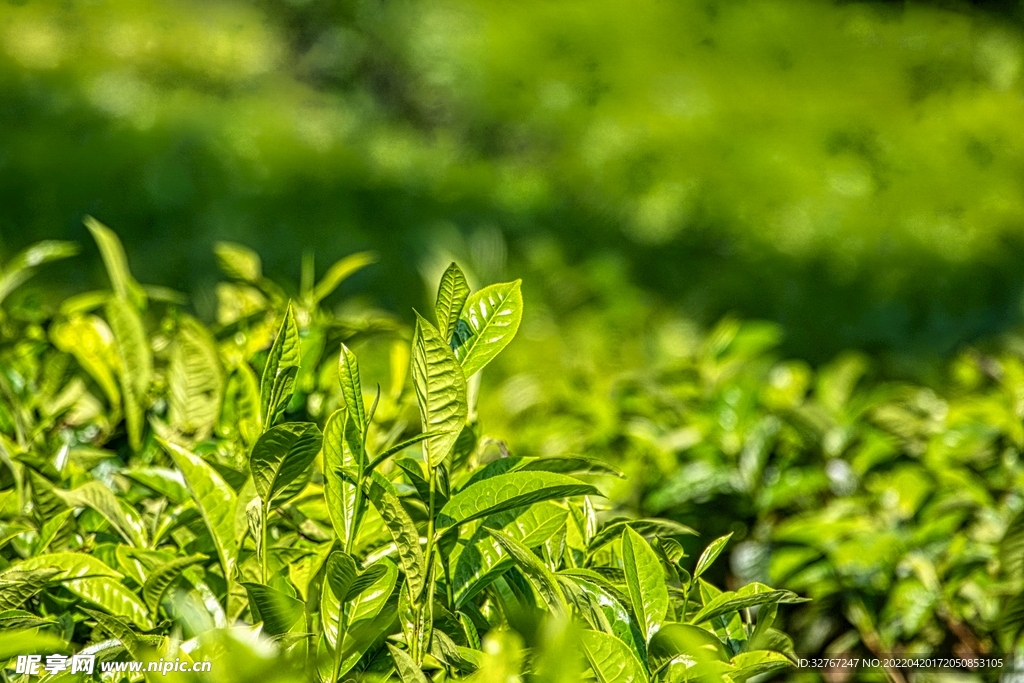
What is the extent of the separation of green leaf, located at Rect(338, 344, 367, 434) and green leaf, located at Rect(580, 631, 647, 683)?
0.26 meters

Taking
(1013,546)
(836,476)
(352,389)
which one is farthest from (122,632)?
(836,476)

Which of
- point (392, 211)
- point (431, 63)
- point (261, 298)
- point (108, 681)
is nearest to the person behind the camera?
point (108, 681)

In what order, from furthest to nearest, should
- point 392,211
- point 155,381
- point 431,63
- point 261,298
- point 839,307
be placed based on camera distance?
1. point 431,63
2. point 392,211
3. point 839,307
4. point 261,298
5. point 155,381

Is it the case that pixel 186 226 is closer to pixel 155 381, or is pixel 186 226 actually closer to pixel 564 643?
pixel 155 381

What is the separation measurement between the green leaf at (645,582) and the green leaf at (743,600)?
54mm

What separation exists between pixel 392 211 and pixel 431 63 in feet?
4.04

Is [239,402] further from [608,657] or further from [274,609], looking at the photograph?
[608,657]

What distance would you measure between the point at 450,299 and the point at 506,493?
175mm

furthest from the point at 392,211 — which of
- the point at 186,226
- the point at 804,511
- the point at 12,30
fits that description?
the point at 804,511

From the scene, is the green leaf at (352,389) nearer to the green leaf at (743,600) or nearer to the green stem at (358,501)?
the green stem at (358,501)

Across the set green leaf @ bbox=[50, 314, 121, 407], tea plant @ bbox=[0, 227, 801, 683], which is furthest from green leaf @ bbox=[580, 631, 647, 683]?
green leaf @ bbox=[50, 314, 121, 407]

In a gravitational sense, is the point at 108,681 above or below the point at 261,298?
above

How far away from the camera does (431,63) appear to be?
536 cm

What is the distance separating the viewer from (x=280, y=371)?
90 cm
